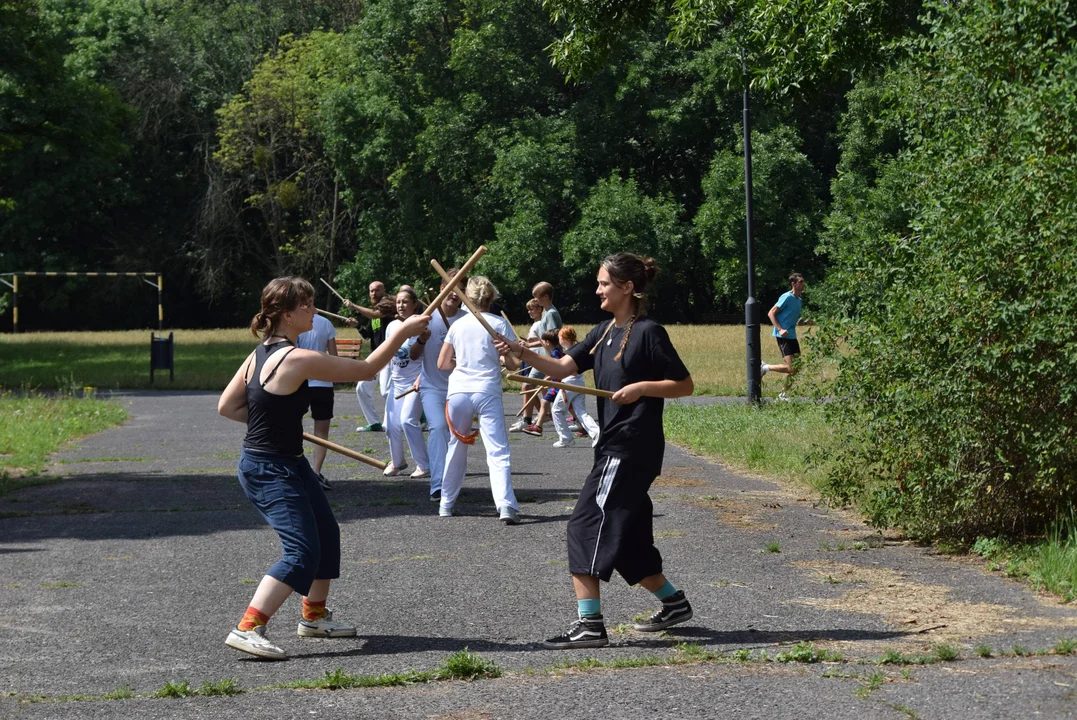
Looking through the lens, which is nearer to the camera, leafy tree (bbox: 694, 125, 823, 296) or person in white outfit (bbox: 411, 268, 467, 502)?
person in white outfit (bbox: 411, 268, 467, 502)

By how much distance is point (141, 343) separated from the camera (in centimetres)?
4350

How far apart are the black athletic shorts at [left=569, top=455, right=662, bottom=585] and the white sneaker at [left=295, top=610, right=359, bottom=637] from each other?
1142 millimetres

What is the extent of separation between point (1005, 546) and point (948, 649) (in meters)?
2.79

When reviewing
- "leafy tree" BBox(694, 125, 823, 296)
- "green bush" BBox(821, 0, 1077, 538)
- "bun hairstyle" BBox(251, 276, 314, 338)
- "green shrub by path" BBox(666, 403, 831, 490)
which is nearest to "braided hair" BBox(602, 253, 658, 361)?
"bun hairstyle" BBox(251, 276, 314, 338)

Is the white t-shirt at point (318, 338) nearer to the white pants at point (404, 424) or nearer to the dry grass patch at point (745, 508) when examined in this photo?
the white pants at point (404, 424)

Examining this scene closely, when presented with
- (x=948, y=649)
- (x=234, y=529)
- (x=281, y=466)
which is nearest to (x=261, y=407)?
(x=281, y=466)

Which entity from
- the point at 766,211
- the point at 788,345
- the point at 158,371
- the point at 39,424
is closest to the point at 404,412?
the point at 39,424

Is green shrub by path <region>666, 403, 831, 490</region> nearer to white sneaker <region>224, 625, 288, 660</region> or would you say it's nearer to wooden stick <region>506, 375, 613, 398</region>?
wooden stick <region>506, 375, 613, 398</region>

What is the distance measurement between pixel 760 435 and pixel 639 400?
8.63 meters

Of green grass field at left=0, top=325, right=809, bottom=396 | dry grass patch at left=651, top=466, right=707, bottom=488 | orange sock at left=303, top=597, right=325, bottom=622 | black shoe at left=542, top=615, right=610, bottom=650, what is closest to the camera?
black shoe at left=542, top=615, right=610, bottom=650

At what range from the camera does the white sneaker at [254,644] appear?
609 cm

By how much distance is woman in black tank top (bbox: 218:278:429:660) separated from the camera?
6262 mm

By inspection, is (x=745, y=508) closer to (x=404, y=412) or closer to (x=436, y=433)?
(x=436, y=433)

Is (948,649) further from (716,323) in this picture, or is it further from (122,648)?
(716,323)
